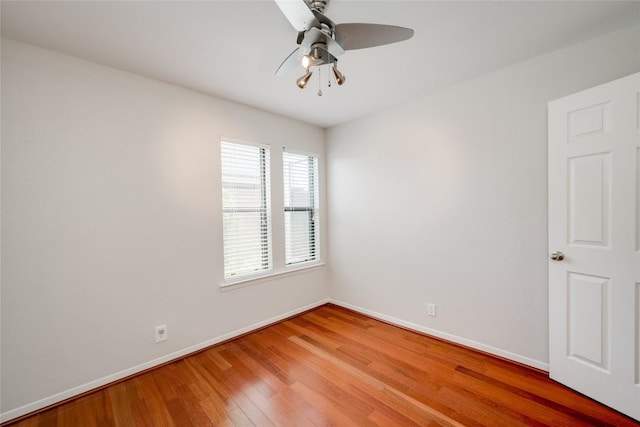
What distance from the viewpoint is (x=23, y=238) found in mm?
1780

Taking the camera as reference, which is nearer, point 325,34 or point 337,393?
point 325,34

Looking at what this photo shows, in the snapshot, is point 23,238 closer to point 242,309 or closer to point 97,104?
point 97,104

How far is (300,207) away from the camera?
355 centimetres

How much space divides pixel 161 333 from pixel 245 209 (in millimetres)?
1397

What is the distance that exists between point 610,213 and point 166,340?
138 inches

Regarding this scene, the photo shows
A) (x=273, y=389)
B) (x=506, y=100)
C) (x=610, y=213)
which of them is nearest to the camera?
(x=610, y=213)

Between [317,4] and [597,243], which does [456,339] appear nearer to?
[597,243]

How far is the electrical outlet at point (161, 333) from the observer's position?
232 centimetres

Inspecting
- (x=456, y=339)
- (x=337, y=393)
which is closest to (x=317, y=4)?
(x=337, y=393)

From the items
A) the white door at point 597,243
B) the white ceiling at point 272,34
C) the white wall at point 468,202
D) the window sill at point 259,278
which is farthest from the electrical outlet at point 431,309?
the white ceiling at point 272,34

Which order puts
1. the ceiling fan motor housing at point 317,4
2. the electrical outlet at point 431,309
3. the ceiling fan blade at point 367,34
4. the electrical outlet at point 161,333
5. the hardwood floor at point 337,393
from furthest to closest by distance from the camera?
the electrical outlet at point 431,309
the electrical outlet at point 161,333
the hardwood floor at point 337,393
the ceiling fan motor housing at point 317,4
the ceiling fan blade at point 367,34

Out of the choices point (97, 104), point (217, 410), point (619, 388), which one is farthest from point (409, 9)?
point (217, 410)

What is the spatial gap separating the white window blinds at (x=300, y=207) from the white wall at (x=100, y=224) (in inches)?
35.4

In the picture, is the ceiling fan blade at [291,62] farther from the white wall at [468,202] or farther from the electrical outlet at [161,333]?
the electrical outlet at [161,333]
